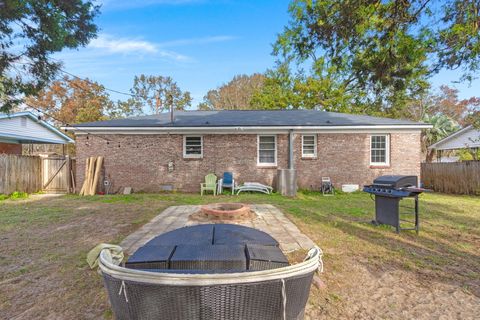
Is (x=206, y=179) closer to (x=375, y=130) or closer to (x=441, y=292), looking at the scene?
(x=375, y=130)

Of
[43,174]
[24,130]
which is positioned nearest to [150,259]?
[43,174]

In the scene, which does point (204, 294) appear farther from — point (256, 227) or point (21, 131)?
point (21, 131)

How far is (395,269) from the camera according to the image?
3.75 meters

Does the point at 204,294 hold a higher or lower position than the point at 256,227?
higher

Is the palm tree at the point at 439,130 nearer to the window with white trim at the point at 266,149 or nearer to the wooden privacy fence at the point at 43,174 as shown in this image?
the window with white trim at the point at 266,149

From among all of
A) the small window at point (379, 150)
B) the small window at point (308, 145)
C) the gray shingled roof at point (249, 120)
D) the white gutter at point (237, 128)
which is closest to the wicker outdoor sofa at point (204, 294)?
the white gutter at point (237, 128)

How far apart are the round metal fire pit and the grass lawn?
1216 mm

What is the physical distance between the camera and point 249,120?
12883 millimetres

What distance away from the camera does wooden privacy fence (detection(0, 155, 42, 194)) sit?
11148 mm

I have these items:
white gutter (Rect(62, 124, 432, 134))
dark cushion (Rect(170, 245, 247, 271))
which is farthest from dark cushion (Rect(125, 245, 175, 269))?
white gutter (Rect(62, 124, 432, 134))

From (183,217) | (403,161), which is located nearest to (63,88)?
(183,217)

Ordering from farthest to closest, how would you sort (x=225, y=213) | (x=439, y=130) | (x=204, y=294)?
(x=439, y=130), (x=225, y=213), (x=204, y=294)

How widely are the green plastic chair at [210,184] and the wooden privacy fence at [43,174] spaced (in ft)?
19.8

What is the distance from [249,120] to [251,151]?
1.58 metres
